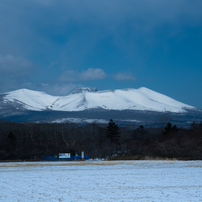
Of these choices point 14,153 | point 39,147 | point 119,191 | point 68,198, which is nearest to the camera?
point 68,198

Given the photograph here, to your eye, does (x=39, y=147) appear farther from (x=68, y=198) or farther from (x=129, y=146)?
(x=68, y=198)

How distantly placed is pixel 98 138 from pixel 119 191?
287 feet

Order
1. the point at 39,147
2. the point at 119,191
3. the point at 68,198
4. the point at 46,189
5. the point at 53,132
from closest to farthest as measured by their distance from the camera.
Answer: the point at 68,198
the point at 119,191
the point at 46,189
the point at 39,147
the point at 53,132

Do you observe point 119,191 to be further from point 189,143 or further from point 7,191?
point 189,143

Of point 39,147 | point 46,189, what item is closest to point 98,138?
point 39,147

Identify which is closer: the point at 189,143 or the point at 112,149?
the point at 189,143

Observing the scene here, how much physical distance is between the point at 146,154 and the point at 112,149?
16139mm

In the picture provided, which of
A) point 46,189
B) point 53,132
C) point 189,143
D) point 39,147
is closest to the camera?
point 46,189

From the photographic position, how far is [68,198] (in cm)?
1331

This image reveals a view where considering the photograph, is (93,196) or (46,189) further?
(46,189)

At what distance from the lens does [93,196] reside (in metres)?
13.7

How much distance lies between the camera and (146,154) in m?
58.8

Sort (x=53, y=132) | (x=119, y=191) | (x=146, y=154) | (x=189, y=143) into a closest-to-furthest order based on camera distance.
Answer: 1. (x=119, y=191)
2. (x=189, y=143)
3. (x=146, y=154)
4. (x=53, y=132)

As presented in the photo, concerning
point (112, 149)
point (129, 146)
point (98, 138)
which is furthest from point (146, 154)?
point (98, 138)
